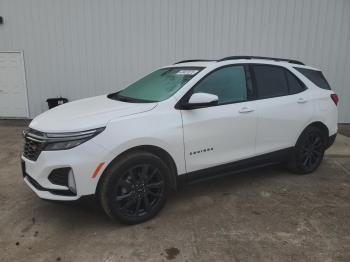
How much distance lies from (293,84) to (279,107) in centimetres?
55

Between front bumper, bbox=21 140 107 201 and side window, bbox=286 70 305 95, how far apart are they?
2.87 meters

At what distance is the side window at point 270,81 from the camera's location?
4.05 meters

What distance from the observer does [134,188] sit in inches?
122

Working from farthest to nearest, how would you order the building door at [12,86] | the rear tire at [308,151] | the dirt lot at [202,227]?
the building door at [12,86] → the rear tire at [308,151] → the dirt lot at [202,227]

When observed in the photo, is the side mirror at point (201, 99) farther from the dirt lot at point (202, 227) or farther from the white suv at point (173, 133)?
the dirt lot at point (202, 227)

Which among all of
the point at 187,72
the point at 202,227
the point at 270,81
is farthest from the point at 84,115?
the point at 270,81

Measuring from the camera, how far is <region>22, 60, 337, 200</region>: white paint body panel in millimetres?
2865

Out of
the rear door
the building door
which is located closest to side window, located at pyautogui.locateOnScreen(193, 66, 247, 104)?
the rear door

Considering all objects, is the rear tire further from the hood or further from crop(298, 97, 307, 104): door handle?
the hood

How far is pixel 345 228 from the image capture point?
3205mm

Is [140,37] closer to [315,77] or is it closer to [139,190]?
[315,77]

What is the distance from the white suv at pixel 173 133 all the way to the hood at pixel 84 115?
0.01m

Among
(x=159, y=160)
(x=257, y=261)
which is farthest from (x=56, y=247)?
(x=257, y=261)

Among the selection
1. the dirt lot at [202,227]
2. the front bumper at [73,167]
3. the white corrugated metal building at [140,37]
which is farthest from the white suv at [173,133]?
the white corrugated metal building at [140,37]
